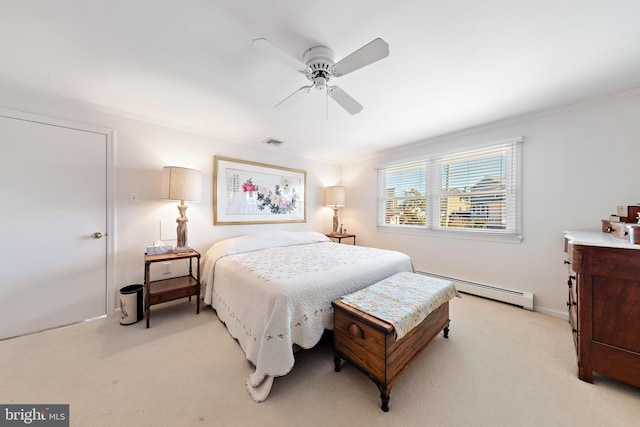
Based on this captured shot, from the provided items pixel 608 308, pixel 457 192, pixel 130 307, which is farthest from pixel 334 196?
pixel 608 308

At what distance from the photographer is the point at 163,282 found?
8.18ft

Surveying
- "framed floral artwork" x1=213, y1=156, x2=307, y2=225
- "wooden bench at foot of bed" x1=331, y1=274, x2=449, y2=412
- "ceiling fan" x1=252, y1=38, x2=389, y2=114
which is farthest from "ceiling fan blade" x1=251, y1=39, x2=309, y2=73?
"framed floral artwork" x1=213, y1=156, x2=307, y2=225

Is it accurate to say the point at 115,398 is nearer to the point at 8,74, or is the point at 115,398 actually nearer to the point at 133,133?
the point at 133,133

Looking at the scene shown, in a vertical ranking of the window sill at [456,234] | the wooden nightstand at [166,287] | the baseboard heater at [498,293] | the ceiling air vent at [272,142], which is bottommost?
the baseboard heater at [498,293]

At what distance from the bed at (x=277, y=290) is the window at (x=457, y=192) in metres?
1.24

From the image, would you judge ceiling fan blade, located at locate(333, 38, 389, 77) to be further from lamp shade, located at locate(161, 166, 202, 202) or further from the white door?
the white door

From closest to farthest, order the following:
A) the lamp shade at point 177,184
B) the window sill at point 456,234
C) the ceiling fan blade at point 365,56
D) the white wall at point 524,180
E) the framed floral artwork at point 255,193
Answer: the ceiling fan blade at point 365,56, the white wall at point 524,180, the lamp shade at point 177,184, the window sill at point 456,234, the framed floral artwork at point 255,193

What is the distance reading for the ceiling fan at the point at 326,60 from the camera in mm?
1220

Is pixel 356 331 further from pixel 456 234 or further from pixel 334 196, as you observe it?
pixel 334 196

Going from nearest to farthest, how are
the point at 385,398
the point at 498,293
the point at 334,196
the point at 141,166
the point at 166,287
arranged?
the point at 385,398 → the point at 166,287 → the point at 141,166 → the point at 498,293 → the point at 334,196

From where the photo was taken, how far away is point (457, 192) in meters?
3.05

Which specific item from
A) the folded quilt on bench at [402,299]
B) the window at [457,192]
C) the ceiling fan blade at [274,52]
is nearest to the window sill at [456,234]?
the window at [457,192]

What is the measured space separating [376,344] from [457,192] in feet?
8.59

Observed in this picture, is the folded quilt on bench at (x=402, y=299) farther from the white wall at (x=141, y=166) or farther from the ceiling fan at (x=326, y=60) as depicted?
the white wall at (x=141, y=166)
